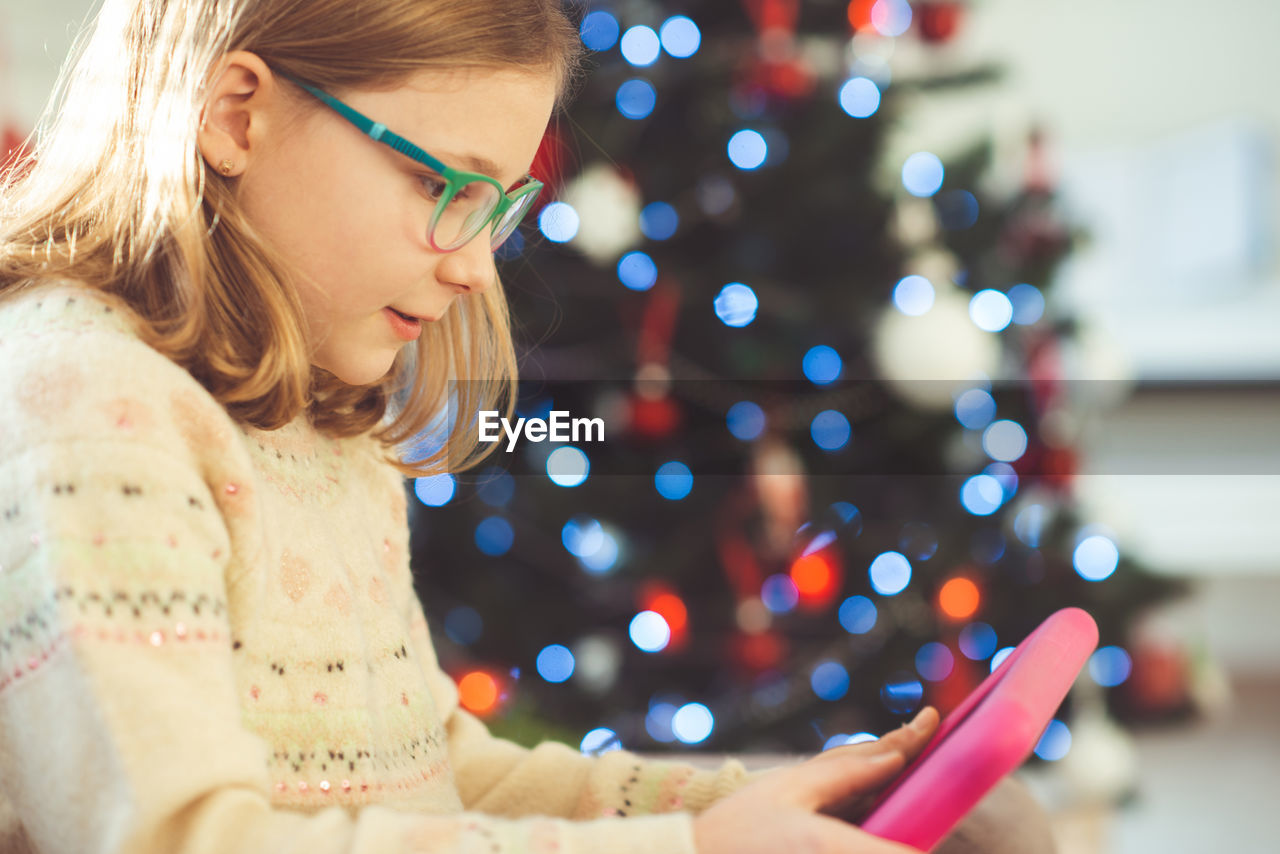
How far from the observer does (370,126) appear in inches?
22.9

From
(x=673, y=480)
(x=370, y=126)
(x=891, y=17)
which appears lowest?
(x=673, y=480)

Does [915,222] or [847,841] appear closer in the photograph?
[847,841]

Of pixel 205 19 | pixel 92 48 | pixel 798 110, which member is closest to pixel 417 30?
pixel 205 19

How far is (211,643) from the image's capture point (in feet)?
1.61

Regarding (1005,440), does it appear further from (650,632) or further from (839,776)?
(839,776)

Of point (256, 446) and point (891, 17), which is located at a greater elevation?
point (891, 17)

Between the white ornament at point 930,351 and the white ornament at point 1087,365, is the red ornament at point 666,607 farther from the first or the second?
the white ornament at point 1087,365

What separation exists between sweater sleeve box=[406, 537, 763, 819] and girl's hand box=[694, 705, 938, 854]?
150 mm

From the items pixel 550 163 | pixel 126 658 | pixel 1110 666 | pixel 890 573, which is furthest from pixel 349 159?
pixel 1110 666

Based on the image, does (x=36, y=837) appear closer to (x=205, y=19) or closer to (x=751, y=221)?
(x=205, y=19)

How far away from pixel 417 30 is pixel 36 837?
42 centimetres

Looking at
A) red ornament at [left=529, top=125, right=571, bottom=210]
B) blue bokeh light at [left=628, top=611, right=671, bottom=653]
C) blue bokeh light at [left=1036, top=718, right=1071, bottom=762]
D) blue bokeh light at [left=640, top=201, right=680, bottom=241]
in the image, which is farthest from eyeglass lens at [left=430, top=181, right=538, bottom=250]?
blue bokeh light at [left=1036, top=718, right=1071, bottom=762]

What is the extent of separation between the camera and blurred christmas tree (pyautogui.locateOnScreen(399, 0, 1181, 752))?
1602 mm

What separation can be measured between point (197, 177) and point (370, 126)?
91mm
